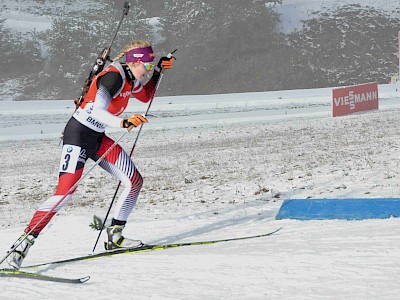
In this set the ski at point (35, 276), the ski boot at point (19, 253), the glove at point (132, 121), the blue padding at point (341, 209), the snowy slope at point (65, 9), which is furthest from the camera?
Answer: the snowy slope at point (65, 9)

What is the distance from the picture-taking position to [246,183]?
1156 centimetres

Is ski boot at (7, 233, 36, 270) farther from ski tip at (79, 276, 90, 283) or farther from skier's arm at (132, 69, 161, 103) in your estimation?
skier's arm at (132, 69, 161, 103)

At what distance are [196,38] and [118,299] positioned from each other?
5235cm

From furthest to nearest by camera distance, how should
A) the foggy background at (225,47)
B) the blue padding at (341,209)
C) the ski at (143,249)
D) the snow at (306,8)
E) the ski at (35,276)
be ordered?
Answer: the snow at (306,8) → the foggy background at (225,47) → the blue padding at (341,209) → the ski at (143,249) → the ski at (35,276)

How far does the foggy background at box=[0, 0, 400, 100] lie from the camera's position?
54906mm

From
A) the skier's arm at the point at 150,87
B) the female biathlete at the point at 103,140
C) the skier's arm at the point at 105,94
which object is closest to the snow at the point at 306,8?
the skier's arm at the point at 150,87

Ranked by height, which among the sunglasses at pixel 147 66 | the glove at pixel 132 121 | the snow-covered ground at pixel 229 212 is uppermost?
the sunglasses at pixel 147 66

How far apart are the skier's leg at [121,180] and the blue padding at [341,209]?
1978 millimetres

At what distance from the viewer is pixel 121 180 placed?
673cm

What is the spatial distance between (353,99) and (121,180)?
64.8 ft

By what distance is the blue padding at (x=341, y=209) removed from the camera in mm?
7559

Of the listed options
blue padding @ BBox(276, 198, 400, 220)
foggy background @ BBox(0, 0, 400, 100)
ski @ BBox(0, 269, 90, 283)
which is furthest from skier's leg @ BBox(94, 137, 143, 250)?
foggy background @ BBox(0, 0, 400, 100)

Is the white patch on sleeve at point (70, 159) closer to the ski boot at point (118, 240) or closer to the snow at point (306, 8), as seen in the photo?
the ski boot at point (118, 240)

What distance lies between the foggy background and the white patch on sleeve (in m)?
47.3
